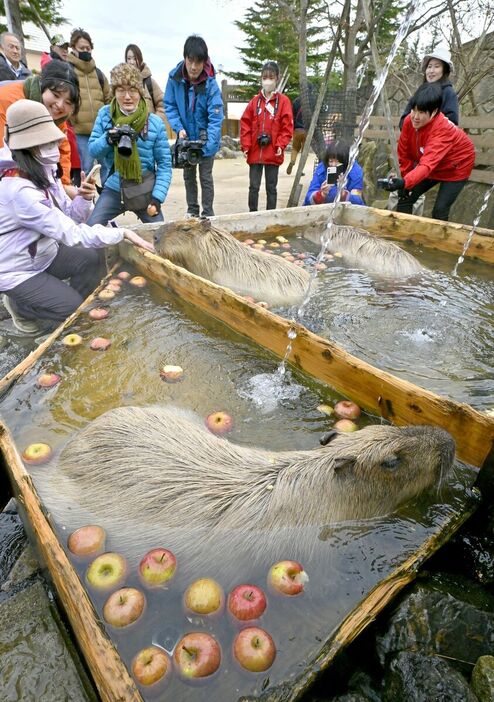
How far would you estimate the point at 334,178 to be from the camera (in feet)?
18.7

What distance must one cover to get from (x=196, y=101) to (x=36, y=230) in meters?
3.10

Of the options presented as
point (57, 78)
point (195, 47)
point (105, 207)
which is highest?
point (195, 47)

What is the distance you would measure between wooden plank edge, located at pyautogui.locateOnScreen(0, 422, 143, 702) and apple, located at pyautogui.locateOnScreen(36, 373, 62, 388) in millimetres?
758

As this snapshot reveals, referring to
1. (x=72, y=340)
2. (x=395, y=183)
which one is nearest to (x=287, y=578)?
(x=72, y=340)

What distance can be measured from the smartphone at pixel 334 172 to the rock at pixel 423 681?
550 cm

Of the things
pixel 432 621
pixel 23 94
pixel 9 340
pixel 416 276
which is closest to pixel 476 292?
pixel 416 276

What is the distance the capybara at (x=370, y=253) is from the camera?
437 cm

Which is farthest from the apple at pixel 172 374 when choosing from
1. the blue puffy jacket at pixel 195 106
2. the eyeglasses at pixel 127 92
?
the blue puffy jacket at pixel 195 106

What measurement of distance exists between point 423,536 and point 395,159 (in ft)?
19.8

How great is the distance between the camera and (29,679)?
1.29 m

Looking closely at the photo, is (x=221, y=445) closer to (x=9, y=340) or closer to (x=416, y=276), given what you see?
(x=9, y=340)

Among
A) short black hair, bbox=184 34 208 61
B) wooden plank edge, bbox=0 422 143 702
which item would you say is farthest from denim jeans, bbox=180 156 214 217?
wooden plank edge, bbox=0 422 143 702

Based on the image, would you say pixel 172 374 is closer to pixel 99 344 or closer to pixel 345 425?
pixel 99 344

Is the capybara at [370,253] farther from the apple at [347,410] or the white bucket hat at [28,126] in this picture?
the white bucket hat at [28,126]
